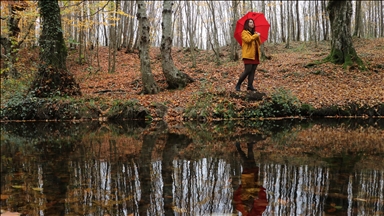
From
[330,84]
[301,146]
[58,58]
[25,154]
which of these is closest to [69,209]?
[25,154]

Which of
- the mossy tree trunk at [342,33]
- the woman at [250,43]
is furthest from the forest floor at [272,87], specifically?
the woman at [250,43]

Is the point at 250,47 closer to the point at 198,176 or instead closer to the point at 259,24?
the point at 259,24

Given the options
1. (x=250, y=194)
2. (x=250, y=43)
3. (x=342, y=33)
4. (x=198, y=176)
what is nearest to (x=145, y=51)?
(x=250, y=43)

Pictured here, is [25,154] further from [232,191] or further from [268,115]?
[268,115]

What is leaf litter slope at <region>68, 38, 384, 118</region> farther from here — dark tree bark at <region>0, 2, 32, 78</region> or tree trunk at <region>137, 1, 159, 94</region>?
dark tree bark at <region>0, 2, 32, 78</region>

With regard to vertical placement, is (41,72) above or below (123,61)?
below

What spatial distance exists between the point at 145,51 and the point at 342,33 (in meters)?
8.76

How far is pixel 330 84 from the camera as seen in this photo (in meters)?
10.6

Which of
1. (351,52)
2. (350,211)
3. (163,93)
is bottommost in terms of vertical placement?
(350,211)

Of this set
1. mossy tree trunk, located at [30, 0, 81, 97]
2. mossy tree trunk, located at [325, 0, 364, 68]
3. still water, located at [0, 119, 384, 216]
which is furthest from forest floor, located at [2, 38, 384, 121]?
still water, located at [0, 119, 384, 216]

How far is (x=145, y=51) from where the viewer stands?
10492 millimetres

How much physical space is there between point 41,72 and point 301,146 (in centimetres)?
956

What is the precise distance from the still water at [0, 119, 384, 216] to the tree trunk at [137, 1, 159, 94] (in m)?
Result: 5.88

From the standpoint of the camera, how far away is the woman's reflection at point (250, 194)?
2.10 meters
